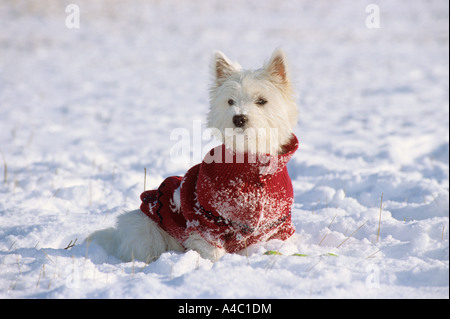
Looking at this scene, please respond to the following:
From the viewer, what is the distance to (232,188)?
3.08 m

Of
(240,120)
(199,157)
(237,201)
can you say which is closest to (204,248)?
(237,201)

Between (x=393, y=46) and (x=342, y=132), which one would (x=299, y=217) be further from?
(x=393, y=46)

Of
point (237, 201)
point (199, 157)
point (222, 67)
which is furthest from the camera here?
point (199, 157)

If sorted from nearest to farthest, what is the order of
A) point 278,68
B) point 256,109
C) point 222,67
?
point 256,109 → point 278,68 → point 222,67

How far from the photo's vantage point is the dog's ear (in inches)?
134

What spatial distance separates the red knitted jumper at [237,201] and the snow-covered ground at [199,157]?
18cm

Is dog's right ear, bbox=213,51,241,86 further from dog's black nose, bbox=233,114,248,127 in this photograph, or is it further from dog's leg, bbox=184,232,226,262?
dog's leg, bbox=184,232,226,262

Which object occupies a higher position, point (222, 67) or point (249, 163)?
point (222, 67)

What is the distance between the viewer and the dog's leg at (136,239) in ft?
10.9

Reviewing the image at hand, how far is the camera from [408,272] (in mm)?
2482

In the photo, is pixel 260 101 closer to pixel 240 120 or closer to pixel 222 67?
pixel 240 120

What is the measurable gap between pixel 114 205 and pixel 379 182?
3.00 m

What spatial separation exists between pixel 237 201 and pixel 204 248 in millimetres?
438

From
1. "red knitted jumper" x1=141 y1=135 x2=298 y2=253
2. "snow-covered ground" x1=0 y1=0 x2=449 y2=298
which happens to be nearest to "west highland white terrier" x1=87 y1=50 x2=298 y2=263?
"red knitted jumper" x1=141 y1=135 x2=298 y2=253
